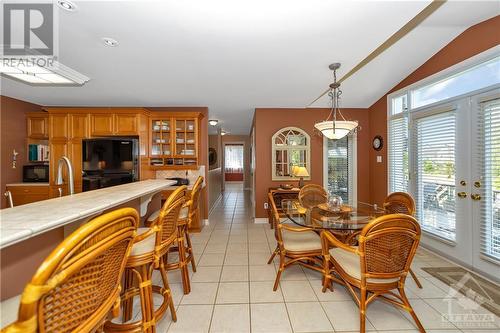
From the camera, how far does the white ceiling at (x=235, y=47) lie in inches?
72.4

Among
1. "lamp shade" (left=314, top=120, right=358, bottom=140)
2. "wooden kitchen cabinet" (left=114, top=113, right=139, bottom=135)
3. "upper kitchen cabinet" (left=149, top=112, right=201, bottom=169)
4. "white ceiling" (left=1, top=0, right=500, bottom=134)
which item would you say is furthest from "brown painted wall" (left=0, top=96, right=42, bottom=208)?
"lamp shade" (left=314, top=120, right=358, bottom=140)

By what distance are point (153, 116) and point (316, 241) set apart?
12.0ft

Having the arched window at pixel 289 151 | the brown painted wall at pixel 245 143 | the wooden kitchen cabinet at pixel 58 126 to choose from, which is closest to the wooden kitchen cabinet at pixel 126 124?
the wooden kitchen cabinet at pixel 58 126

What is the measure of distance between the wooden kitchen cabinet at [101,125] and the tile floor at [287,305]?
9.33 feet

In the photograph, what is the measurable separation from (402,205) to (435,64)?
220 cm

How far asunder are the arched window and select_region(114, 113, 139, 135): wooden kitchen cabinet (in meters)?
2.76

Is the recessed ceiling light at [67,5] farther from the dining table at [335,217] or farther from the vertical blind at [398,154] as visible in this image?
the vertical blind at [398,154]

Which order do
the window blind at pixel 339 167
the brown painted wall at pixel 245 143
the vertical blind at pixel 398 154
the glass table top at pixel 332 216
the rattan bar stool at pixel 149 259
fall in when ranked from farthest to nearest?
the brown painted wall at pixel 245 143
the window blind at pixel 339 167
the vertical blind at pixel 398 154
the glass table top at pixel 332 216
the rattan bar stool at pixel 149 259

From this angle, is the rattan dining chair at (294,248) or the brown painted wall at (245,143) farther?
the brown painted wall at (245,143)

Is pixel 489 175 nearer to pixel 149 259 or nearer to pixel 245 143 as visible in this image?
pixel 149 259

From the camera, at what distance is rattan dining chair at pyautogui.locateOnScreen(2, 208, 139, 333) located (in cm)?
54

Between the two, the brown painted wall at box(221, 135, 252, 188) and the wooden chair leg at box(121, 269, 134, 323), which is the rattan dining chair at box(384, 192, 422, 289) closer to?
the wooden chair leg at box(121, 269, 134, 323)

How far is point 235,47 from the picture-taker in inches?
93.7

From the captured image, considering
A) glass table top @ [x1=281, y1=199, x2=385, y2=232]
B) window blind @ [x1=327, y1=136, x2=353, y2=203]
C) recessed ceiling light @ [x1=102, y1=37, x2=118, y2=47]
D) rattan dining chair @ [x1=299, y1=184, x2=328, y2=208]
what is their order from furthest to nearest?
1. window blind @ [x1=327, y1=136, x2=353, y2=203]
2. rattan dining chair @ [x1=299, y1=184, x2=328, y2=208]
3. recessed ceiling light @ [x1=102, y1=37, x2=118, y2=47]
4. glass table top @ [x1=281, y1=199, x2=385, y2=232]
